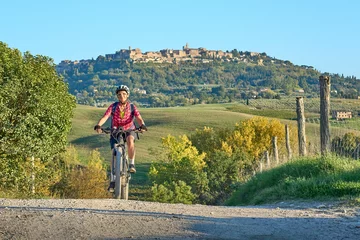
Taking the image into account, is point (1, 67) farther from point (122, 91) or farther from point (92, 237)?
point (92, 237)

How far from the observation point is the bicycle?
13.6 m

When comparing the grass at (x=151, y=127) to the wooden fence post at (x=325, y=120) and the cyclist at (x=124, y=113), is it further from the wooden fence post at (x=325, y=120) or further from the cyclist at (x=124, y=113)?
the cyclist at (x=124, y=113)

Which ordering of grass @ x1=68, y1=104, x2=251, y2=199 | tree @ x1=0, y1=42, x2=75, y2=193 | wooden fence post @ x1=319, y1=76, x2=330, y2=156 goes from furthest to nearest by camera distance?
grass @ x1=68, y1=104, x2=251, y2=199 < tree @ x1=0, y1=42, x2=75, y2=193 < wooden fence post @ x1=319, y1=76, x2=330, y2=156

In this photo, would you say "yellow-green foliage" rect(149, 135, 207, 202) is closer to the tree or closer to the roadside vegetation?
the roadside vegetation

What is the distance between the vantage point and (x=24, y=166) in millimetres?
37938

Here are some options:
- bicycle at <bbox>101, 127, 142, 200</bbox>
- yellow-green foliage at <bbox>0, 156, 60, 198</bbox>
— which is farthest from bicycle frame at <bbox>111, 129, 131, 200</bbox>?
yellow-green foliage at <bbox>0, 156, 60, 198</bbox>

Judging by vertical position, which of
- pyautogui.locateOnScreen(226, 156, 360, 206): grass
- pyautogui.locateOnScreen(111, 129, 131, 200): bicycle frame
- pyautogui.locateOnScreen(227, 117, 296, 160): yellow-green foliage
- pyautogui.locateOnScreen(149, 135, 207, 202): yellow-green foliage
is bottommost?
pyautogui.locateOnScreen(149, 135, 207, 202): yellow-green foliage

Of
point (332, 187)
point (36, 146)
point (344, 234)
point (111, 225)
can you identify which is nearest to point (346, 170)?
point (332, 187)

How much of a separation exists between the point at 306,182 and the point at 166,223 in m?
6.50

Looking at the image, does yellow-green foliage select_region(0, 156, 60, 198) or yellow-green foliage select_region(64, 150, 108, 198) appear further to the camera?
yellow-green foliage select_region(64, 150, 108, 198)

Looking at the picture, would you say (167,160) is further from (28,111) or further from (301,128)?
(301,128)

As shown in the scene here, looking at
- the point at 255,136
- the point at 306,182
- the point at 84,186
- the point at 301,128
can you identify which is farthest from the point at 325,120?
the point at 255,136

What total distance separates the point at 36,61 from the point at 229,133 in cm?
5024

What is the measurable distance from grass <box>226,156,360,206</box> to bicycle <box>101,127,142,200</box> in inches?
150
